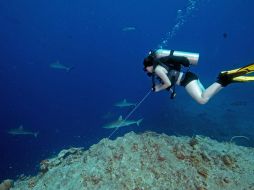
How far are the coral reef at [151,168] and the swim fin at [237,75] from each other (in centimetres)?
167

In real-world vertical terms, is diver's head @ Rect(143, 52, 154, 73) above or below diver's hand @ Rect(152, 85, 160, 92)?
above

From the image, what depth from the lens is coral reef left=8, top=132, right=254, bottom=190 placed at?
580cm

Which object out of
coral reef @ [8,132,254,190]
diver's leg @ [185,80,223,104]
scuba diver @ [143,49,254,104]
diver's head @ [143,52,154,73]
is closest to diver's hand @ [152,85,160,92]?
scuba diver @ [143,49,254,104]

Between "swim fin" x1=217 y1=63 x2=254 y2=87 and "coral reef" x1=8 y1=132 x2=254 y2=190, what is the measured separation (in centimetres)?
167

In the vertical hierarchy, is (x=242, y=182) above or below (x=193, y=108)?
above

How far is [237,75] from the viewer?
6.22 m

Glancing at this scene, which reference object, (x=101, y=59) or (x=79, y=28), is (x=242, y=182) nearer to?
(x=101, y=59)

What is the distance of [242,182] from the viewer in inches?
244

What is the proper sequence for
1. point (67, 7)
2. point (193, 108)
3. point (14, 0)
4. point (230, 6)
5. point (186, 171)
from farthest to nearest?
point (230, 6)
point (67, 7)
point (14, 0)
point (193, 108)
point (186, 171)

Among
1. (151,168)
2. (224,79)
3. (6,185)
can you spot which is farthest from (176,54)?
(6,185)

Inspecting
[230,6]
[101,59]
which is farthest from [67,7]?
[230,6]

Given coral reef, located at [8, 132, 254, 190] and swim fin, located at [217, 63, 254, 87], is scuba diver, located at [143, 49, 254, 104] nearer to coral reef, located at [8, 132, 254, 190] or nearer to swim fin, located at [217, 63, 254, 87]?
swim fin, located at [217, 63, 254, 87]

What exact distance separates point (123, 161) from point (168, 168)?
939 millimetres

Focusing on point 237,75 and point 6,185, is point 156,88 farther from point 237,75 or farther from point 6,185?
point 6,185
